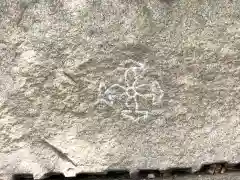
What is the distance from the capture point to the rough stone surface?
1819mm

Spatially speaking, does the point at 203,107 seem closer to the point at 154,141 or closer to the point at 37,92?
the point at 154,141

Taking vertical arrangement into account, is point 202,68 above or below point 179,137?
above

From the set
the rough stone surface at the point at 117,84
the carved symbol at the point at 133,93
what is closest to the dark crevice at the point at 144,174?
the rough stone surface at the point at 117,84

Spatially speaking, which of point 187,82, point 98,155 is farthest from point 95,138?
point 187,82

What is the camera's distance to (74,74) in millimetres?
1876

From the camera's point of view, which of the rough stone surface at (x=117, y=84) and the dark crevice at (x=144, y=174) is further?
the dark crevice at (x=144, y=174)

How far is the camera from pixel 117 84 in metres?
1.92

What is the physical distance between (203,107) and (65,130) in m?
0.51

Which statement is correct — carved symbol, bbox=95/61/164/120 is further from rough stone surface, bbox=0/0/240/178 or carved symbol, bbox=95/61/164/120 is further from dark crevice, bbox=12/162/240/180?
dark crevice, bbox=12/162/240/180

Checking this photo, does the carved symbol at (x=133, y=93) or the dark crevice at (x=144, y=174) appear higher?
the carved symbol at (x=133, y=93)

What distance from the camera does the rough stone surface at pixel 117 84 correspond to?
1819 mm

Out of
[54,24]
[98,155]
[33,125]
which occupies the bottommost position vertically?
[98,155]

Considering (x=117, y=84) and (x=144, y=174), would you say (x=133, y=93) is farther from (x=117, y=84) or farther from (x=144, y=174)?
(x=144, y=174)

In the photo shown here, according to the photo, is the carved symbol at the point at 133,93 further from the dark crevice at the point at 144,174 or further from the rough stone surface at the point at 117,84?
the dark crevice at the point at 144,174
